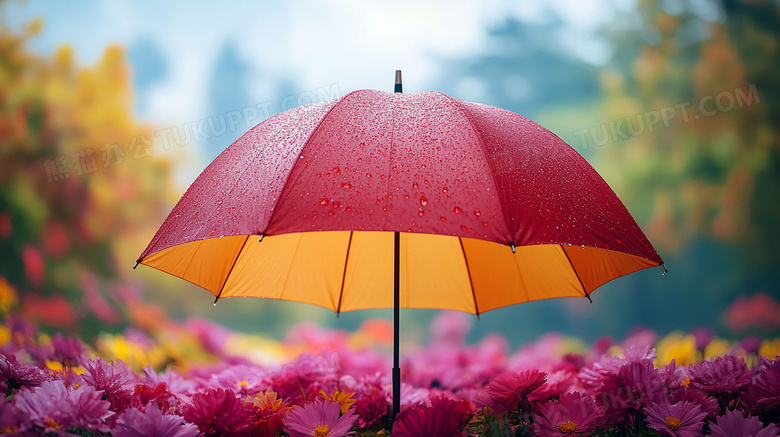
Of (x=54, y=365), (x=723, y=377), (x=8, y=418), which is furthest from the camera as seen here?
(x=54, y=365)

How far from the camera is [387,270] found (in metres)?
2.25

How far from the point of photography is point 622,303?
4.80 metres

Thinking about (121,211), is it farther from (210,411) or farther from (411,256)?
(210,411)

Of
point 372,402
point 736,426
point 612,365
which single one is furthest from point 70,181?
point 736,426

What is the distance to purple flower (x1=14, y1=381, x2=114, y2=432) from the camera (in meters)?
1.19

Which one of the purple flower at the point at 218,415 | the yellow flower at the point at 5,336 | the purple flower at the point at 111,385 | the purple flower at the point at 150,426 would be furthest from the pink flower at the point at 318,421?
the yellow flower at the point at 5,336

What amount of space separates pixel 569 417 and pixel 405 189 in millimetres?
704

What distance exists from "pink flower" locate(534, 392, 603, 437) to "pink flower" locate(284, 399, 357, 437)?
466 mm

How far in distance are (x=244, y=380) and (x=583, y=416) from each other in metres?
1.13

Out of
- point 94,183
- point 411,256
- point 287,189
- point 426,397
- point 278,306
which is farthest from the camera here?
point 278,306

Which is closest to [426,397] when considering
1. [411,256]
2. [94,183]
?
[411,256]

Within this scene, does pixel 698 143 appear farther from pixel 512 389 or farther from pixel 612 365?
pixel 512 389

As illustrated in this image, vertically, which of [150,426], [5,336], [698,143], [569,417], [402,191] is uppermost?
[402,191]

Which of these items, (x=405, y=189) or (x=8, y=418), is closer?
(x=8, y=418)
